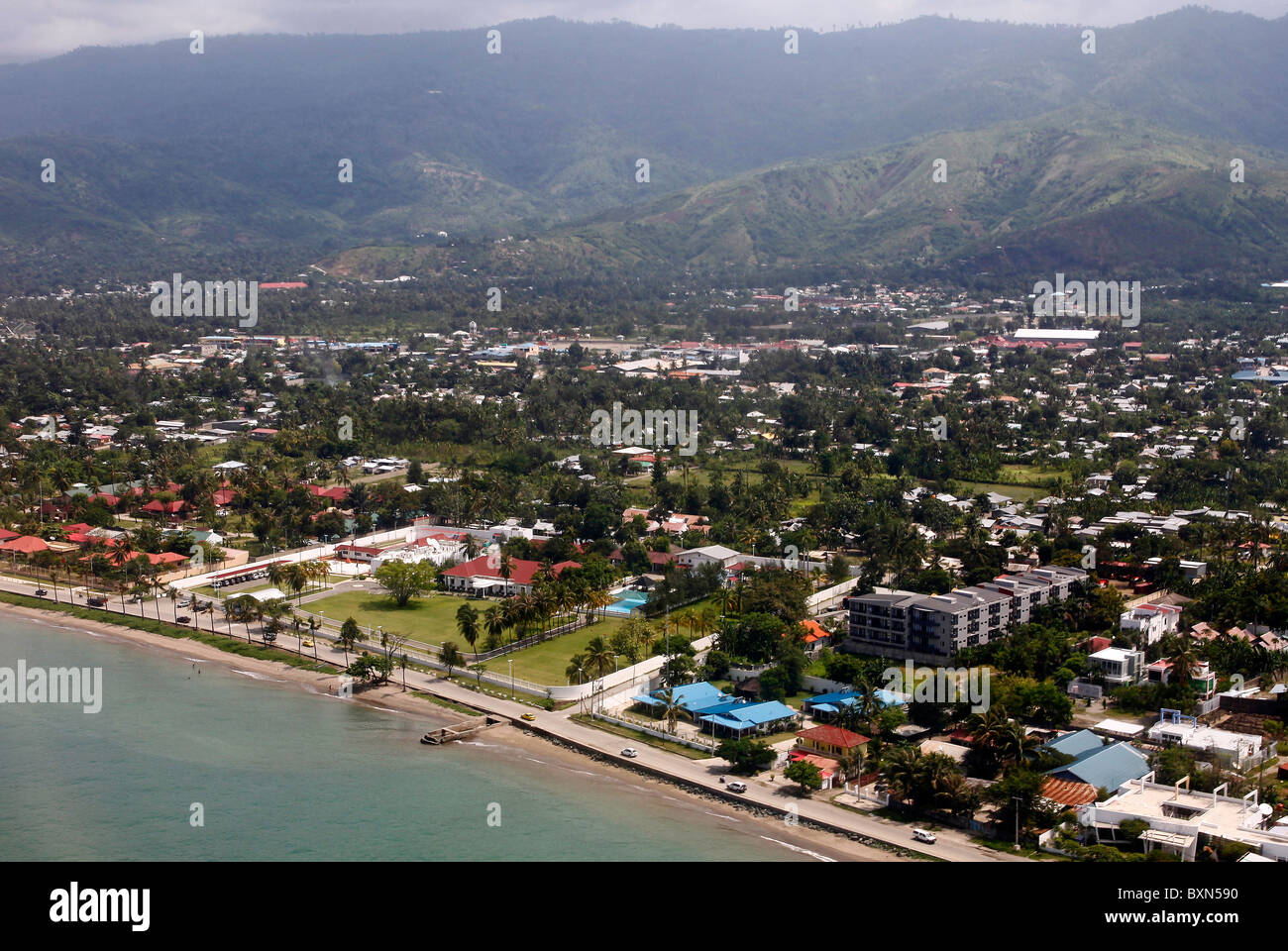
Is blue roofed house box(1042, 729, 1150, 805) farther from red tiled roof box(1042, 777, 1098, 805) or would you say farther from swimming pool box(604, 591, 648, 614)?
swimming pool box(604, 591, 648, 614)

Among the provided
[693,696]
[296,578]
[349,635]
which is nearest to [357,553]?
[296,578]

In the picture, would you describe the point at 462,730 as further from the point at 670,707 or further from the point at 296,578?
the point at 296,578

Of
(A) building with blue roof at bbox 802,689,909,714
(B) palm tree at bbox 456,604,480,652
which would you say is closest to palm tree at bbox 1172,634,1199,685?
(A) building with blue roof at bbox 802,689,909,714

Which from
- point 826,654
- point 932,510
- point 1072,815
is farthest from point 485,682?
point 932,510

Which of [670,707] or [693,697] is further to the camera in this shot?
[693,697]

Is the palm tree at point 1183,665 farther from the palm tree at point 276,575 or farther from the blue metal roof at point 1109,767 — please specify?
the palm tree at point 276,575

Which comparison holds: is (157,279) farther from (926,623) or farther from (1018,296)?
(926,623)

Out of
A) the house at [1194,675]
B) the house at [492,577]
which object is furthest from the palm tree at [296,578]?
the house at [1194,675]
